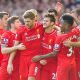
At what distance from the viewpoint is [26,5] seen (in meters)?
24.6

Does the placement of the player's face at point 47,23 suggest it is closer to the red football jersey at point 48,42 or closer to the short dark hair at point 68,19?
the red football jersey at point 48,42

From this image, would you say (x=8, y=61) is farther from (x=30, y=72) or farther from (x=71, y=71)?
(x=71, y=71)

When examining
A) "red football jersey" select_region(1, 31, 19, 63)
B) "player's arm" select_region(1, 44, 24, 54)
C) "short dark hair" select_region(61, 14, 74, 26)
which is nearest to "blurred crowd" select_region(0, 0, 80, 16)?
"red football jersey" select_region(1, 31, 19, 63)

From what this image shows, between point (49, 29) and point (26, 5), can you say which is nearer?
point (49, 29)

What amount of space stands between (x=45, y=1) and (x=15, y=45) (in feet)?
36.0

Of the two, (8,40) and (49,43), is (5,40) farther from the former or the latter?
(49,43)

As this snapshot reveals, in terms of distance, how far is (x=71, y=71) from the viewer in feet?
41.0

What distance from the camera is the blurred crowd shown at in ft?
74.9

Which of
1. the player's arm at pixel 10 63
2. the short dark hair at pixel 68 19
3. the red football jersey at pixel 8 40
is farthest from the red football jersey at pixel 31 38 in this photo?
the short dark hair at pixel 68 19

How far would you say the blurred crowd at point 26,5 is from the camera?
74.9 feet

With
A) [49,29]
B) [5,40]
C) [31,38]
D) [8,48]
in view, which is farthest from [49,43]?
[5,40]

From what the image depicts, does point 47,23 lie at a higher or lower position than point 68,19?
lower

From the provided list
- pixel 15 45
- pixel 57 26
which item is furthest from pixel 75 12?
pixel 15 45

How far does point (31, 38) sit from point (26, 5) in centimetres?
1156
